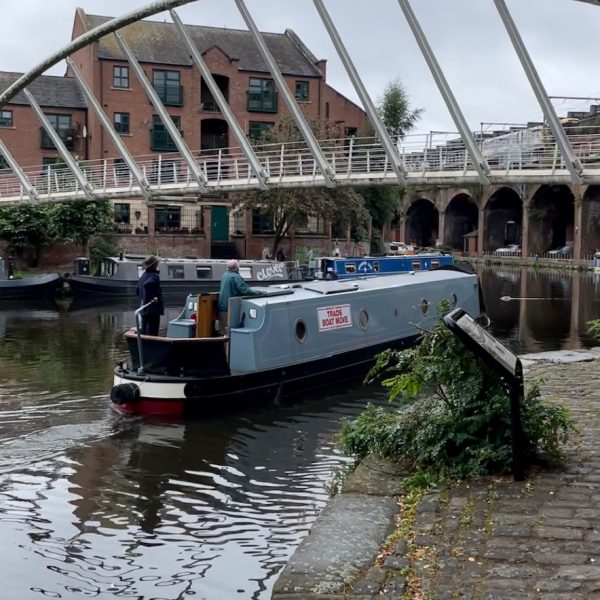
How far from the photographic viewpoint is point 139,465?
409 inches

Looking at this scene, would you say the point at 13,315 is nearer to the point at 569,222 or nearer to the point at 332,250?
the point at 332,250

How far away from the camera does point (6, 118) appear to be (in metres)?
45.1

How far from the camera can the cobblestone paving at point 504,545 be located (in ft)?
15.5

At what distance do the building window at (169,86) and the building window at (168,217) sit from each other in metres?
6.12

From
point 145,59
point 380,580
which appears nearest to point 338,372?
point 380,580

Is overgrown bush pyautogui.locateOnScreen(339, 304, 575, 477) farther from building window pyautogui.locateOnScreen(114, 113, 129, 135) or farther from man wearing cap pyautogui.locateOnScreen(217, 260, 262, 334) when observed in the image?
building window pyautogui.locateOnScreen(114, 113, 129, 135)

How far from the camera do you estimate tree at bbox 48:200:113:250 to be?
1453 inches

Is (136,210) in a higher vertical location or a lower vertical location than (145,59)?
lower

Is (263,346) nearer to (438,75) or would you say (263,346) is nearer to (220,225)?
(438,75)

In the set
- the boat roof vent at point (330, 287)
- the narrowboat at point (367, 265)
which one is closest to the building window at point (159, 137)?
the narrowboat at point (367, 265)

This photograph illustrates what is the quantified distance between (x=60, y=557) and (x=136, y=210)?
3845cm

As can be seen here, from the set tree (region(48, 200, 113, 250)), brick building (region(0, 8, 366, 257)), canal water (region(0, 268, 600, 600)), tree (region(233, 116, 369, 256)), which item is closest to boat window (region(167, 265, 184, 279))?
tree (region(48, 200, 113, 250))

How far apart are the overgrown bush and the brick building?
120 feet

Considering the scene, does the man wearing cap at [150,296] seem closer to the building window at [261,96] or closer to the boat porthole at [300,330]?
the boat porthole at [300,330]
